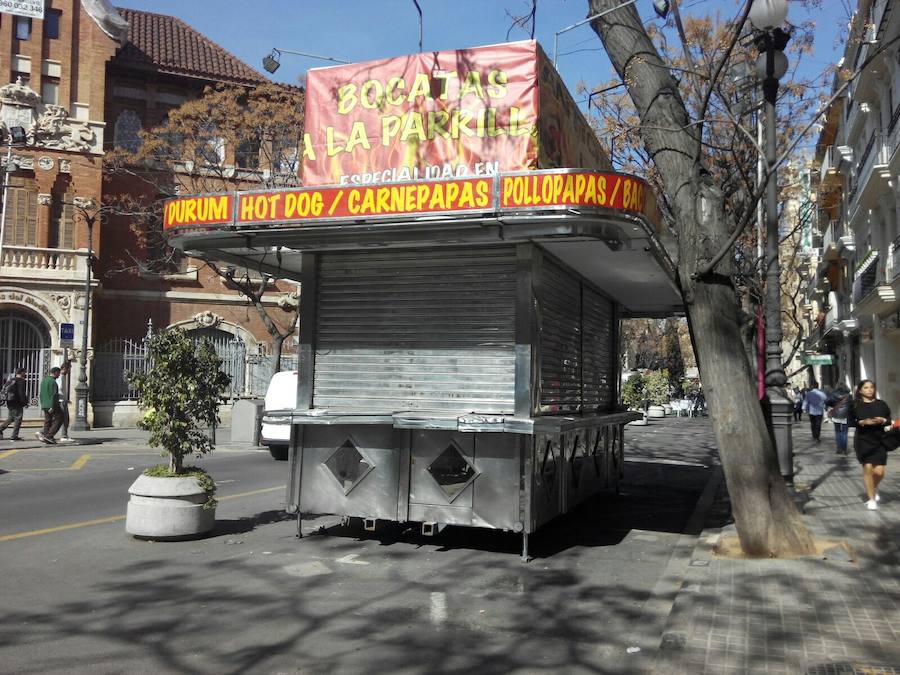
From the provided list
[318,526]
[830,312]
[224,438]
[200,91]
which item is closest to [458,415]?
[318,526]

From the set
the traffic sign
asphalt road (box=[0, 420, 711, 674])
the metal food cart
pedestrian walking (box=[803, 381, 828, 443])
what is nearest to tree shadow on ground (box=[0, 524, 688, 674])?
asphalt road (box=[0, 420, 711, 674])

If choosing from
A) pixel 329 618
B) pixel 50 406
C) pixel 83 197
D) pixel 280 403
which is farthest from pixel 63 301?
pixel 329 618

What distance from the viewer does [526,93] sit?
7473 mm

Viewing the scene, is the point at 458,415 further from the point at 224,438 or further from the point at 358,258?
the point at 224,438

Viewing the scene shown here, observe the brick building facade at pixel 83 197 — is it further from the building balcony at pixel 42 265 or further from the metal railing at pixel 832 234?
the metal railing at pixel 832 234

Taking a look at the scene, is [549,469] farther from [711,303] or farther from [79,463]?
[79,463]

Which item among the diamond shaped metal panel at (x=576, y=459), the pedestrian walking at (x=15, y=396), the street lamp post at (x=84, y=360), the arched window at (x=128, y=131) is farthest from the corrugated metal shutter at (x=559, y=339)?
the arched window at (x=128, y=131)

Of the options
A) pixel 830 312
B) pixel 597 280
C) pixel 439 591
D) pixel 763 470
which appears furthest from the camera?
pixel 830 312

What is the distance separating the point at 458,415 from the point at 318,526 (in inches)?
99.3

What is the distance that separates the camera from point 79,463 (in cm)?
1552

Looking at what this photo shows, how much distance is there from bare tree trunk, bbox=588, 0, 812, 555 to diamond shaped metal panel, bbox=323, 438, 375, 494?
353 centimetres

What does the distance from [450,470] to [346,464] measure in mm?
1118

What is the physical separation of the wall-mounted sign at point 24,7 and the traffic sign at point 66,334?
10528 mm

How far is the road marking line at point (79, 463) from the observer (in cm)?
1467
